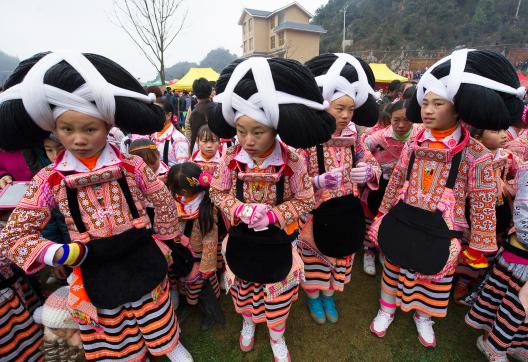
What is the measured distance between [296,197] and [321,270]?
0.90 meters

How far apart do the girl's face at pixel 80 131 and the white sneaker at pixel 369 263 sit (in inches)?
116

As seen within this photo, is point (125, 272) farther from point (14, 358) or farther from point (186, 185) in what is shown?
point (14, 358)

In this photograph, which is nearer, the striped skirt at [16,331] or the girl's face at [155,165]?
the striped skirt at [16,331]

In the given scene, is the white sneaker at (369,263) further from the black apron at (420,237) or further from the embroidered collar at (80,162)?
the embroidered collar at (80,162)

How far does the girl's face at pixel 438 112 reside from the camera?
69.1 inches

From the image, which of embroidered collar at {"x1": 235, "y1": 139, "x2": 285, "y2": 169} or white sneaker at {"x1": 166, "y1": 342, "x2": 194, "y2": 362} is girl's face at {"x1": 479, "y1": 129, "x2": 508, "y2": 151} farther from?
white sneaker at {"x1": 166, "y1": 342, "x2": 194, "y2": 362}

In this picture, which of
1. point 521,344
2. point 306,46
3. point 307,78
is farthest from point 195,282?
point 306,46

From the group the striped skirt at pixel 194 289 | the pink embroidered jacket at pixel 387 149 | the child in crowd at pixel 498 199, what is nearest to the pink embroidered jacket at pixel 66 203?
the striped skirt at pixel 194 289

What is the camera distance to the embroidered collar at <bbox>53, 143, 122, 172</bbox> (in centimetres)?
147

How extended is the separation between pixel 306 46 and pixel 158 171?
35.1 meters

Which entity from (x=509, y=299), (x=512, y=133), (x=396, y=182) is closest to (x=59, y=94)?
(x=396, y=182)

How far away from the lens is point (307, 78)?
1.44 metres

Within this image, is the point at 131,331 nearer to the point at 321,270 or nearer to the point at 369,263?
the point at 321,270

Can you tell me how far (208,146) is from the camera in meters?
2.86
